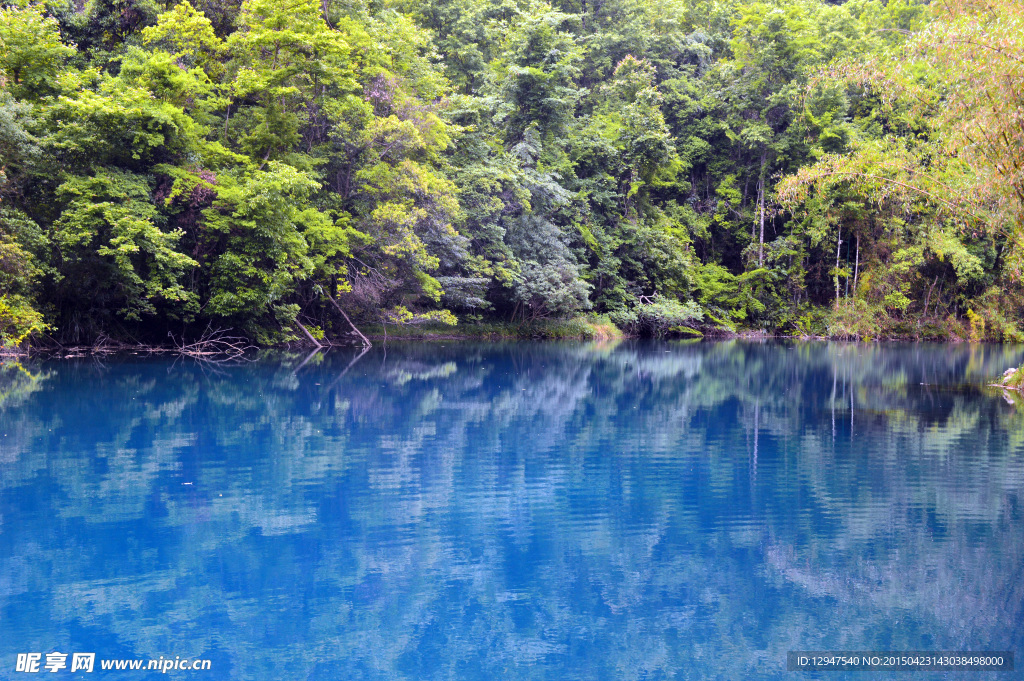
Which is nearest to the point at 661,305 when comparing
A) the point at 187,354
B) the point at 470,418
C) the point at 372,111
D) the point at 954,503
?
the point at 372,111

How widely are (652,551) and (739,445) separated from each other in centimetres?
455

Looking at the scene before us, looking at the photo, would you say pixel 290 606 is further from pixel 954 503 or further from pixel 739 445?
pixel 739 445

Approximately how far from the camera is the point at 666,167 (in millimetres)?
38438

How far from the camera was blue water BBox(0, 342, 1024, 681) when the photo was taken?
13.4 ft

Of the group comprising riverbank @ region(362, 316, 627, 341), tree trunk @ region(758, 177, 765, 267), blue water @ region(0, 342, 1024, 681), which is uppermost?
tree trunk @ region(758, 177, 765, 267)

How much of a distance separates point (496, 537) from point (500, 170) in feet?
78.9

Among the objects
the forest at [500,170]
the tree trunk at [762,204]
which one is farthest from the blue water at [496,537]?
the tree trunk at [762,204]

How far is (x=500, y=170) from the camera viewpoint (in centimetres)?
2859

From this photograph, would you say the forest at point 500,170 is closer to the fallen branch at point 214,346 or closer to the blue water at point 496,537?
the fallen branch at point 214,346

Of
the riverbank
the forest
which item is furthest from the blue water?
the riverbank

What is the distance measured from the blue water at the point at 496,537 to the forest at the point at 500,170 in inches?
242

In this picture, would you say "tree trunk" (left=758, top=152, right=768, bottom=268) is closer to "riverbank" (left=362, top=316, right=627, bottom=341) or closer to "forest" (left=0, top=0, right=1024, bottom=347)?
"forest" (left=0, top=0, right=1024, bottom=347)

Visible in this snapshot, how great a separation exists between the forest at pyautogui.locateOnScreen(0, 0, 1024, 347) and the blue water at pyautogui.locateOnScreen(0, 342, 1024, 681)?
6158 millimetres

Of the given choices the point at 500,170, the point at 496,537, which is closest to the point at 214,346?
the point at 500,170
